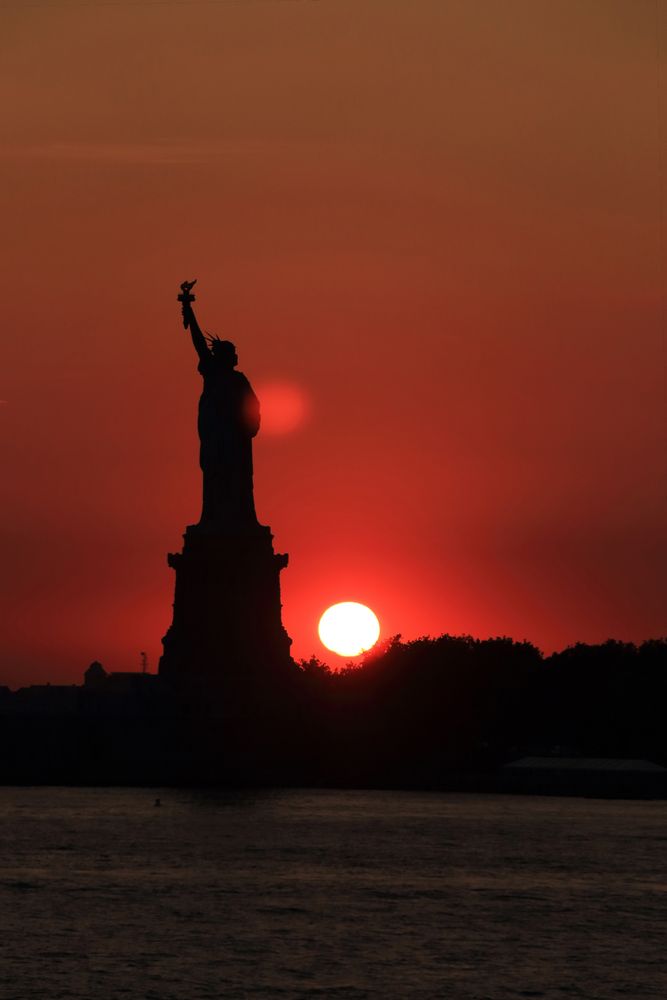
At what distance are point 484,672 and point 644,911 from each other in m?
51.7

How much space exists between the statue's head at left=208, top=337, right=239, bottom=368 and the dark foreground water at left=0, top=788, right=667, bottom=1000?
15.5 metres

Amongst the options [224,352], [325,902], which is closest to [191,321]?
[224,352]

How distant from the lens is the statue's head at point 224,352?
7831 centimetres

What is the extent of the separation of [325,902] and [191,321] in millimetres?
35130

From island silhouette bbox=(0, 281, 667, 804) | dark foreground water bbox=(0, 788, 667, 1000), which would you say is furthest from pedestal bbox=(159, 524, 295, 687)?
dark foreground water bbox=(0, 788, 667, 1000)

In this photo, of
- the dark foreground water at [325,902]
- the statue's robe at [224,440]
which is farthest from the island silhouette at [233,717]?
the dark foreground water at [325,902]

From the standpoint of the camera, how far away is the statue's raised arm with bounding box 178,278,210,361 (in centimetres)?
7781

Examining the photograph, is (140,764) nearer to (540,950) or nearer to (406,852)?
(406,852)

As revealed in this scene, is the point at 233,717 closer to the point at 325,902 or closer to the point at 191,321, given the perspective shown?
the point at 191,321

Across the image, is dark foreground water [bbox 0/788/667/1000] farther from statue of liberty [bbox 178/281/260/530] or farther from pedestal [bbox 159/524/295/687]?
statue of liberty [bbox 178/281/260/530]

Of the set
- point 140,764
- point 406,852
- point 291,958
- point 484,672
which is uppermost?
point 484,672

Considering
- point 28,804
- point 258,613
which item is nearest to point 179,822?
point 28,804

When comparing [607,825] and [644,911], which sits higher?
[607,825]

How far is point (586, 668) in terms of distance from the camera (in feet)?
325
